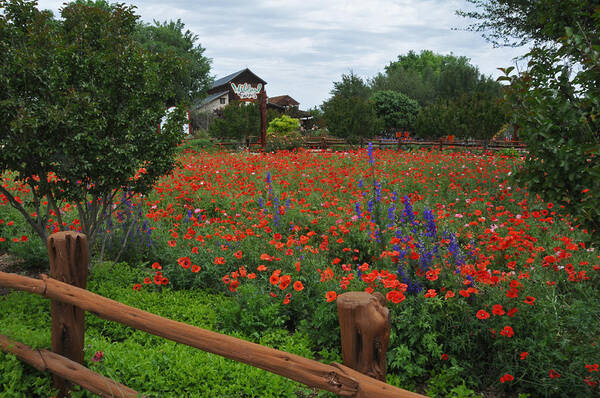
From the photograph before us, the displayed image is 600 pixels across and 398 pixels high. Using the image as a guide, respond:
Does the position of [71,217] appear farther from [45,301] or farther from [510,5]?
[510,5]

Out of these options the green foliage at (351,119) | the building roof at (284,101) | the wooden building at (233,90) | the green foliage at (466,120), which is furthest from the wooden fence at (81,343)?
the building roof at (284,101)

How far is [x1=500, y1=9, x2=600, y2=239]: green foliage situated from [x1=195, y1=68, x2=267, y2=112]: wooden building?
44.4m

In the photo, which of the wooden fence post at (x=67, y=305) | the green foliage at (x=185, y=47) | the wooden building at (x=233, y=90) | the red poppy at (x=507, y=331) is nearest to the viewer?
the wooden fence post at (x=67, y=305)

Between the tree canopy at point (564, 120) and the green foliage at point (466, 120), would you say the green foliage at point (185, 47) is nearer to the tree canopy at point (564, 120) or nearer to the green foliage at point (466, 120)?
the green foliage at point (466, 120)

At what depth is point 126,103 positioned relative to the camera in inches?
198

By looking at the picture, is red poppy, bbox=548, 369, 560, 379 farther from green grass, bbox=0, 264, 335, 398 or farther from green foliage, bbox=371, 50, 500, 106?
green foliage, bbox=371, 50, 500, 106

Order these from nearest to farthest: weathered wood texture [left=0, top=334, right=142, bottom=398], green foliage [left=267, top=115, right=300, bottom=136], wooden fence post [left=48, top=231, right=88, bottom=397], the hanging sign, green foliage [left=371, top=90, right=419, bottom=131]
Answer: weathered wood texture [left=0, top=334, right=142, bottom=398] < wooden fence post [left=48, top=231, right=88, bottom=397] < green foliage [left=267, top=115, right=300, bottom=136] < green foliage [left=371, top=90, right=419, bottom=131] < the hanging sign

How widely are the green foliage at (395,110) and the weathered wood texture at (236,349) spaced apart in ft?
122

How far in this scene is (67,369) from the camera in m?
2.68

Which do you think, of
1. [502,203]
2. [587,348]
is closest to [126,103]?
[587,348]

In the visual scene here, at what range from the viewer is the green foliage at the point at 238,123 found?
2319 centimetres

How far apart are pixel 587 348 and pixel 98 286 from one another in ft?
15.1

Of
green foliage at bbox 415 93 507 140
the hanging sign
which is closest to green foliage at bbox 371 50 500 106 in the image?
the hanging sign

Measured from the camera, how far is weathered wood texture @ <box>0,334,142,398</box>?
250 cm
